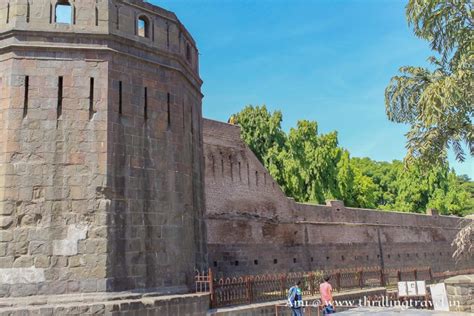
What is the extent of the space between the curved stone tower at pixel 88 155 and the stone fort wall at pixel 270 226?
290 inches

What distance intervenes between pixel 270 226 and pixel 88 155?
12271mm

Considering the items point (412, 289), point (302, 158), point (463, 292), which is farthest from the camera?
point (302, 158)

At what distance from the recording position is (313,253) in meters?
22.2

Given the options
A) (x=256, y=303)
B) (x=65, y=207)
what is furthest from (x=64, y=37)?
(x=256, y=303)

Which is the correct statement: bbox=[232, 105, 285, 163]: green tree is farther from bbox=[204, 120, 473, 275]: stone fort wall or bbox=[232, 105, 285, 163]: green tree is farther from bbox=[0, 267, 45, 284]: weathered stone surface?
bbox=[0, 267, 45, 284]: weathered stone surface

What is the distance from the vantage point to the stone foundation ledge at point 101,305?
25.2ft

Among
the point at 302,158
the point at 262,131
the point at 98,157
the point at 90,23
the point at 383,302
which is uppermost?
the point at 262,131

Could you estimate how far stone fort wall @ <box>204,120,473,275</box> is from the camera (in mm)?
17609

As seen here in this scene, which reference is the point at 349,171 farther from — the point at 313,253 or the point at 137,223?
the point at 137,223

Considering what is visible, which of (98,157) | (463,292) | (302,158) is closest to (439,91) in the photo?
(463,292)

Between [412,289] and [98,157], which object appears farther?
[412,289]

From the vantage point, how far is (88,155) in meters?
8.88

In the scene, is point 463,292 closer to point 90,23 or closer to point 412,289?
point 412,289

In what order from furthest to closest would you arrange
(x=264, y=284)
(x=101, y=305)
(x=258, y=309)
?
1. (x=264, y=284)
2. (x=258, y=309)
3. (x=101, y=305)
